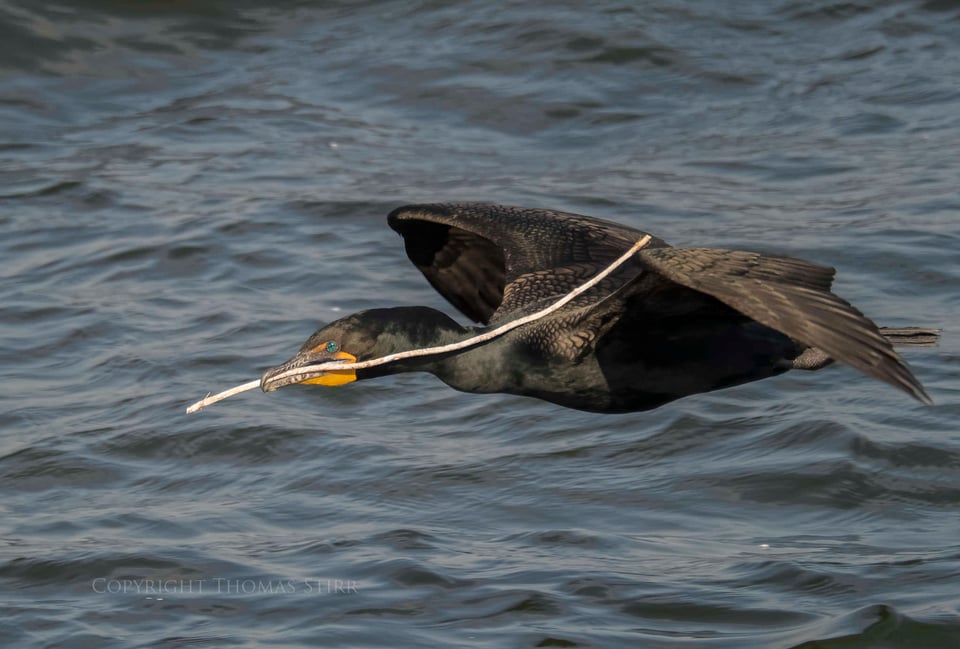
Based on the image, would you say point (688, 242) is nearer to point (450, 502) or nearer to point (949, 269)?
point (949, 269)

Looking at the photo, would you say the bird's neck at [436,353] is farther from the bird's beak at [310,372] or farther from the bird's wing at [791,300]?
the bird's wing at [791,300]

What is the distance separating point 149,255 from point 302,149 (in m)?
2.27

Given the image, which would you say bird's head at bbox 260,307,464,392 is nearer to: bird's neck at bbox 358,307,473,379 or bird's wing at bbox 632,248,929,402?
bird's neck at bbox 358,307,473,379

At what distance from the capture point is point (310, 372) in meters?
5.69

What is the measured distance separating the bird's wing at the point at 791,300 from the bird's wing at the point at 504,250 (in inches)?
36.6

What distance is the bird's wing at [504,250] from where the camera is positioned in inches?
262

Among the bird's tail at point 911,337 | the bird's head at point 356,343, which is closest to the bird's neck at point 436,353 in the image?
the bird's head at point 356,343

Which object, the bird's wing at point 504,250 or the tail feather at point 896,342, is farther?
the bird's wing at point 504,250

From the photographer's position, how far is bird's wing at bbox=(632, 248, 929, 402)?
4887 millimetres

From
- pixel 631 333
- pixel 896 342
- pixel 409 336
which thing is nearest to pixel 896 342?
pixel 896 342

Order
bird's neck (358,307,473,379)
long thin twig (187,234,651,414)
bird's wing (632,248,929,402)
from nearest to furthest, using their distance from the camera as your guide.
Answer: bird's wing (632,248,929,402)
long thin twig (187,234,651,414)
bird's neck (358,307,473,379)

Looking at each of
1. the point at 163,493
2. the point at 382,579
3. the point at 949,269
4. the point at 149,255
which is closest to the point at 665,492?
the point at 382,579

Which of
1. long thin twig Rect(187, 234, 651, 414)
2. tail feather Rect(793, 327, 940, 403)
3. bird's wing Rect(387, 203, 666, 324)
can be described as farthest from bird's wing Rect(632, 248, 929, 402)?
bird's wing Rect(387, 203, 666, 324)

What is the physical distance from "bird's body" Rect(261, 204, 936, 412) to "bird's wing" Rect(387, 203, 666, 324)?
0.02 meters
